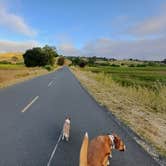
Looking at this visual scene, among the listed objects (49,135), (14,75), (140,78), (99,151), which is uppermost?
(99,151)

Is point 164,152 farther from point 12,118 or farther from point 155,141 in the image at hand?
point 12,118

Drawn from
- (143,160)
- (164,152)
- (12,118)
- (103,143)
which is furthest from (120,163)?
(12,118)

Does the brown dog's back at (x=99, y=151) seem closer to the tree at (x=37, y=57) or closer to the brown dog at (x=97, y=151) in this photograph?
the brown dog at (x=97, y=151)

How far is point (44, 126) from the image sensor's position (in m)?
7.32

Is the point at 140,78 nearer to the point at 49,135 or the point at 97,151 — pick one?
the point at 49,135

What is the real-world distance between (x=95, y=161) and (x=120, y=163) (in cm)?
110

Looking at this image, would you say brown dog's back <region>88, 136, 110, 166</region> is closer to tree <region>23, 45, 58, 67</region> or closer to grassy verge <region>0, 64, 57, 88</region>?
grassy verge <region>0, 64, 57, 88</region>

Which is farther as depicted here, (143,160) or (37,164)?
(143,160)

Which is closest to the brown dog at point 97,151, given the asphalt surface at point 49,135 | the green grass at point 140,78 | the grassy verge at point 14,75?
the asphalt surface at point 49,135

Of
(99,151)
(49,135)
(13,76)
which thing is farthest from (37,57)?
(99,151)

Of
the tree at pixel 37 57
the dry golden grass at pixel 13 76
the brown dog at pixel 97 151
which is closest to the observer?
the brown dog at pixel 97 151

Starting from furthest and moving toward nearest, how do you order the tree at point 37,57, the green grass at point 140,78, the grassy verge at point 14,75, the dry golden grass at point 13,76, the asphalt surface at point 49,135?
the tree at point 37,57 < the green grass at point 140,78 < the grassy verge at point 14,75 < the dry golden grass at point 13,76 < the asphalt surface at point 49,135

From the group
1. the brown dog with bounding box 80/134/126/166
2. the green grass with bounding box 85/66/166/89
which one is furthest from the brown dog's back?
the green grass with bounding box 85/66/166/89

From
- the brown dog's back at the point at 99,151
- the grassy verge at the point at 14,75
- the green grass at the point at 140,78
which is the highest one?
the brown dog's back at the point at 99,151
